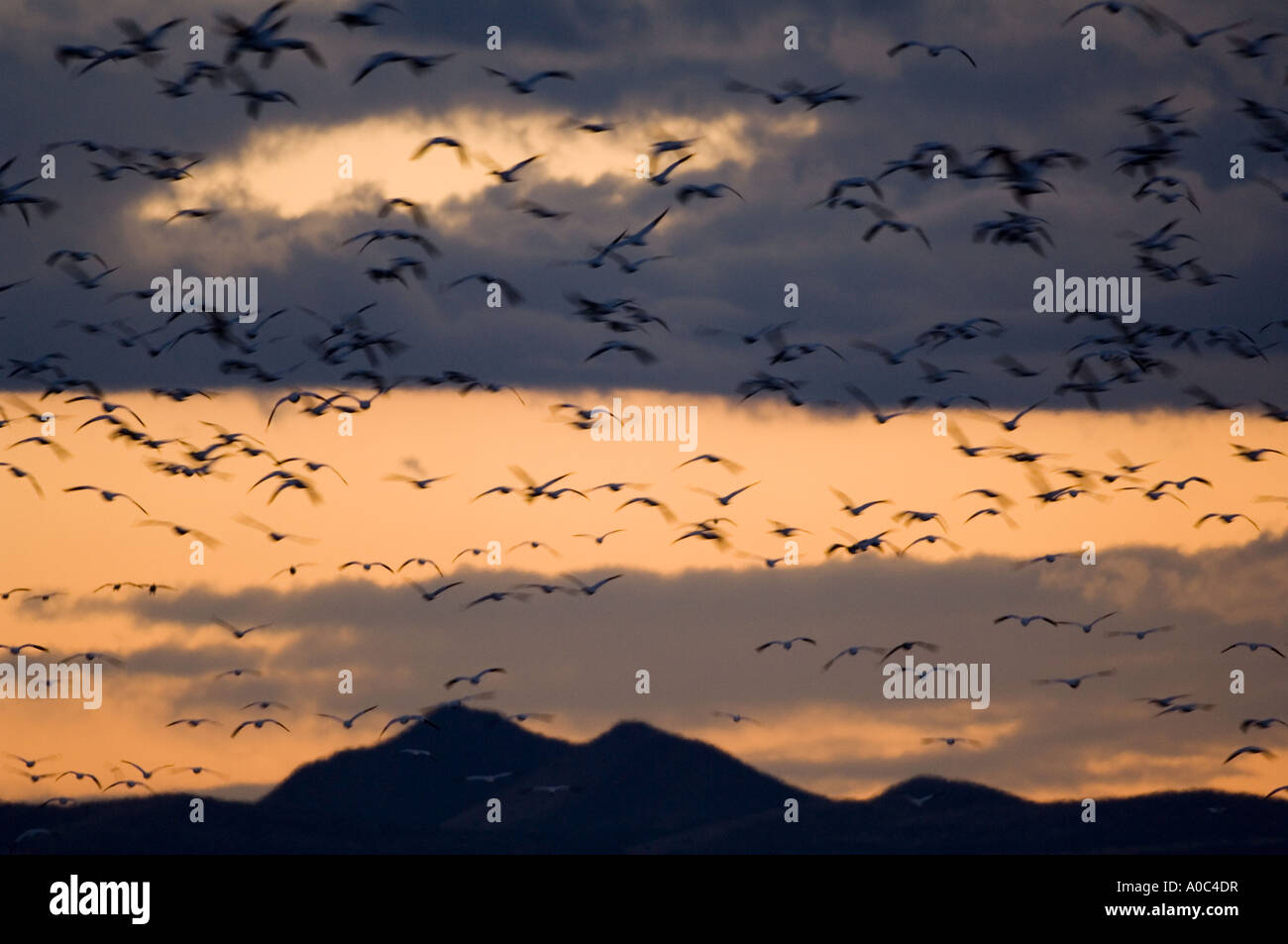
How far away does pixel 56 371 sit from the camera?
141 ft

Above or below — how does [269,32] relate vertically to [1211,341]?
above

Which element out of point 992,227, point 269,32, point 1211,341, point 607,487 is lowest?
point 607,487
